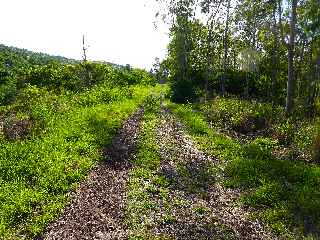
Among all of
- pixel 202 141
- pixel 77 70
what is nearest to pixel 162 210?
pixel 202 141

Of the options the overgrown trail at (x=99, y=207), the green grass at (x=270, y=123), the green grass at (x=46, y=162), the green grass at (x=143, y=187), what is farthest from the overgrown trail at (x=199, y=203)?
the green grass at (x=270, y=123)

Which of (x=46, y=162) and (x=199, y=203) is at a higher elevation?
(x=46, y=162)

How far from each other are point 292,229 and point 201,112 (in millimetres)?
23196

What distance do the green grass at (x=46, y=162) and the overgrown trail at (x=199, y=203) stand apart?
12.0ft

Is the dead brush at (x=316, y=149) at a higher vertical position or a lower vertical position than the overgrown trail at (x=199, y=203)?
higher

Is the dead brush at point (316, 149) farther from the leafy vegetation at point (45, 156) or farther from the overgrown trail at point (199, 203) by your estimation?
the leafy vegetation at point (45, 156)

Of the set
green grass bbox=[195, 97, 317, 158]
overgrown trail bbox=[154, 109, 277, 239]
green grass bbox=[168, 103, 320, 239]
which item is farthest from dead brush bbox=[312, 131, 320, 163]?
overgrown trail bbox=[154, 109, 277, 239]

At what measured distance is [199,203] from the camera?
15008 millimetres

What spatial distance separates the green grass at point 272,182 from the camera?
13574 mm

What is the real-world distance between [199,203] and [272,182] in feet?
11.2

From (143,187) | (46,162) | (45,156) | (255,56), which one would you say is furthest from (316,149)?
(255,56)

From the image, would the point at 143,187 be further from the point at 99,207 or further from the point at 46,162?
the point at 46,162

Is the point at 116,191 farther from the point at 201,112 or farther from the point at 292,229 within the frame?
the point at 201,112

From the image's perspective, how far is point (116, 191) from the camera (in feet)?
53.4
